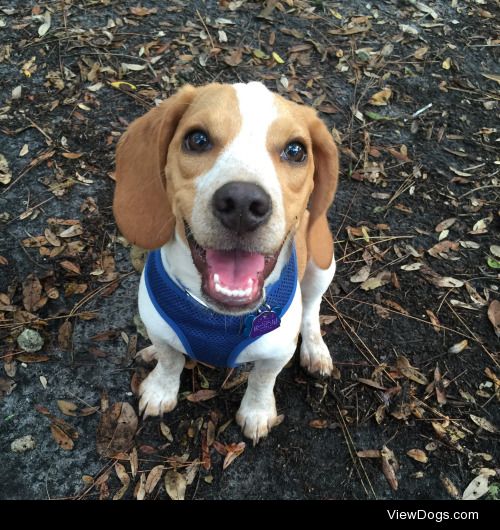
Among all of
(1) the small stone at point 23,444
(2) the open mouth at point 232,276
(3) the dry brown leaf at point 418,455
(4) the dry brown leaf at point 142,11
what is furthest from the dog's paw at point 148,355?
(4) the dry brown leaf at point 142,11

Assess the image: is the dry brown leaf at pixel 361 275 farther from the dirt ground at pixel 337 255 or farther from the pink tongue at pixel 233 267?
the pink tongue at pixel 233 267

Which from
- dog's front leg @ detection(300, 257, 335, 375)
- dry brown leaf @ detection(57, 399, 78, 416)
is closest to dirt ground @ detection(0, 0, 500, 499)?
dry brown leaf @ detection(57, 399, 78, 416)

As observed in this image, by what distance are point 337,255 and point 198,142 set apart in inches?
90.2

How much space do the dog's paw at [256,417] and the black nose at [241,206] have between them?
5.18 feet

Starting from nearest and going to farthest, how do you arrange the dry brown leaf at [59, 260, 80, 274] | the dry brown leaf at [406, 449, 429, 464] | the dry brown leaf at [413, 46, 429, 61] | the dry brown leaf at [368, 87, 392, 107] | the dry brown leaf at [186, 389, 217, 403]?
the dry brown leaf at [406, 449, 429, 464]
the dry brown leaf at [186, 389, 217, 403]
the dry brown leaf at [59, 260, 80, 274]
the dry brown leaf at [368, 87, 392, 107]
the dry brown leaf at [413, 46, 429, 61]

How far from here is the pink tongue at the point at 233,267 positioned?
82.9 inches

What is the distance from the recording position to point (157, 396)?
126 inches

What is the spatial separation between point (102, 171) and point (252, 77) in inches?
78.5

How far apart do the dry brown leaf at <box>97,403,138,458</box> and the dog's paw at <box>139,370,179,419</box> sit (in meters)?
0.10

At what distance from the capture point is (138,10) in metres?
5.72

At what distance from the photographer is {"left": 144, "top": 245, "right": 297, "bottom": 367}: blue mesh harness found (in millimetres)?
Result: 2477

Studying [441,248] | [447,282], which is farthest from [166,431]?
[441,248]

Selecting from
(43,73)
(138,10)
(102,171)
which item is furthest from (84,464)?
(138,10)

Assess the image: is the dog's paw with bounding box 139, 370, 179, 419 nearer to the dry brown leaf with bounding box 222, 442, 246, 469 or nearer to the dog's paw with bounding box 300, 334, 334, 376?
the dry brown leaf with bounding box 222, 442, 246, 469
